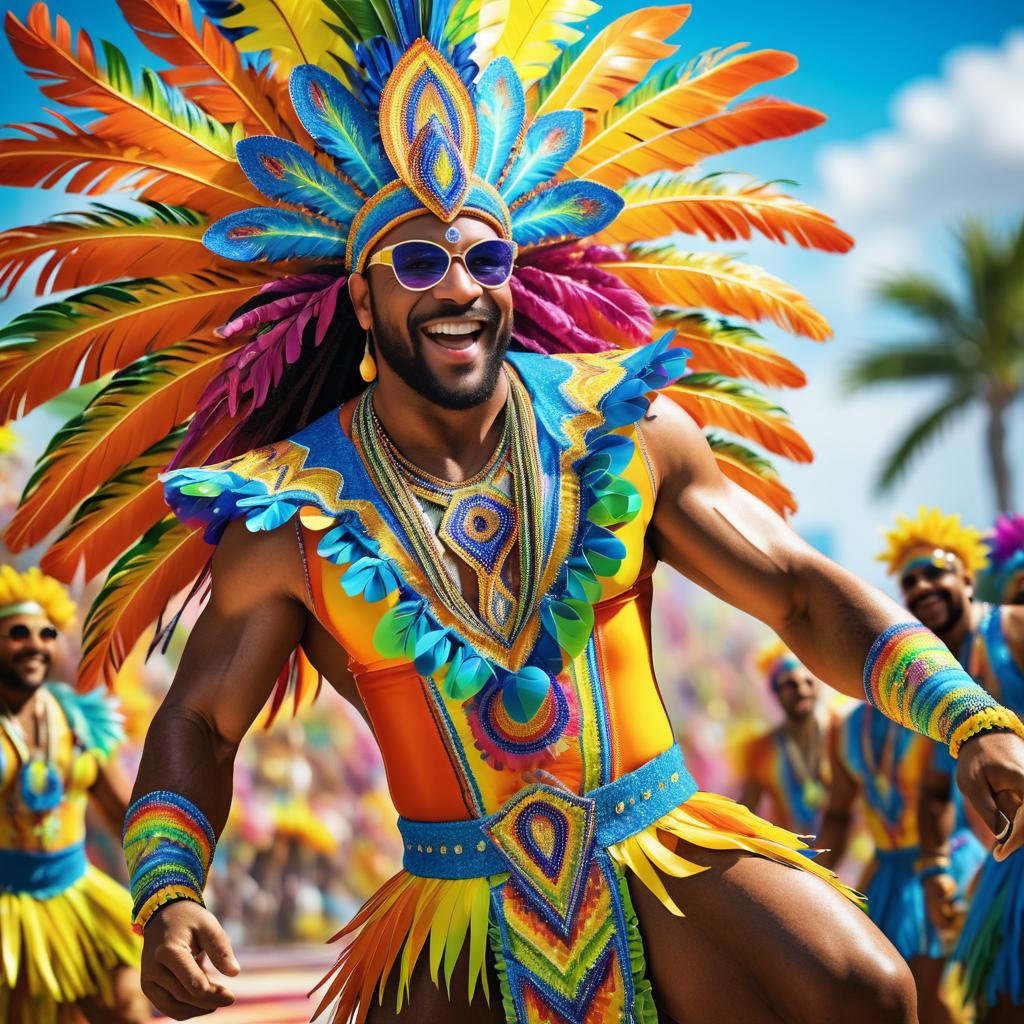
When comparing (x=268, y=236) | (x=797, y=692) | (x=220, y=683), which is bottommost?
(x=797, y=692)

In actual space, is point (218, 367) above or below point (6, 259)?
below

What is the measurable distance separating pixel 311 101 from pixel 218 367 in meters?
0.62

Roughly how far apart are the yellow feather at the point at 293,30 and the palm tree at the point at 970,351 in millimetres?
18237

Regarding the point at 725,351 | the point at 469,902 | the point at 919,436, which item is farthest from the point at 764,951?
the point at 919,436

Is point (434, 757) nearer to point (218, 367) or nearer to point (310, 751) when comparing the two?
point (218, 367)

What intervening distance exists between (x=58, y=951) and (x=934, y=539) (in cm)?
401

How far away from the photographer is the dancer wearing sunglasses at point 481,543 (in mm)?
2684

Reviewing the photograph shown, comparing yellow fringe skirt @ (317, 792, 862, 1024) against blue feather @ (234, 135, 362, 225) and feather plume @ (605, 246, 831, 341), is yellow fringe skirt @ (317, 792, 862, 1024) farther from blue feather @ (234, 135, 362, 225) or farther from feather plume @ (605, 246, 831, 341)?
blue feather @ (234, 135, 362, 225)

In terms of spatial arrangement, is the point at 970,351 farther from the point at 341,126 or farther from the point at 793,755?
the point at 341,126

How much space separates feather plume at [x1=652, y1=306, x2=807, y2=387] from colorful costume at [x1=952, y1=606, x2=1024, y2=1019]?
2567mm

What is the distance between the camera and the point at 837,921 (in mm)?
2602

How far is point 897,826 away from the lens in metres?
6.89

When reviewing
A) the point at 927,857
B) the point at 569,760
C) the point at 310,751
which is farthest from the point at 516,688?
the point at 310,751

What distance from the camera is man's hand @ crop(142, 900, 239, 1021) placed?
244 cm
